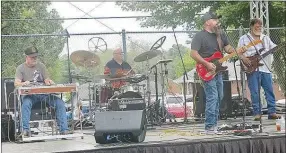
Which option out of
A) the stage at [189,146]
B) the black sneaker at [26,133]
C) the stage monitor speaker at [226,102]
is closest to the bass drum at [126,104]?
the stage at [189,146]

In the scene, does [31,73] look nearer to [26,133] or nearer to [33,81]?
[33,81]

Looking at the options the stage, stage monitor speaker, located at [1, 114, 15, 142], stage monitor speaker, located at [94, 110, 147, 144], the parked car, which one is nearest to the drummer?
the parked car

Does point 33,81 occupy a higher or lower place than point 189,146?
higher

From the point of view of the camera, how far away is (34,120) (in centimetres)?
590

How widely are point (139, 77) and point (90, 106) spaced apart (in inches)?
41.5

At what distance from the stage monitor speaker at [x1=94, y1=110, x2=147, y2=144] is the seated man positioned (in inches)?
37.6

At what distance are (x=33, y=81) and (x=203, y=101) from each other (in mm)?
2698

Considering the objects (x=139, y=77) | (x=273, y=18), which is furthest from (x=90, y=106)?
(x=273, y=18)

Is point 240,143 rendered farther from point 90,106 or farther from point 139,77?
point 90,106

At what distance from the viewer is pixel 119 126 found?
15.7 feet

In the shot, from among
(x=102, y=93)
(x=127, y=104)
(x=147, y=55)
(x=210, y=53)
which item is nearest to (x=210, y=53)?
(x=210, y=53)

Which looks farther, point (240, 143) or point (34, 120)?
point (34, 120)

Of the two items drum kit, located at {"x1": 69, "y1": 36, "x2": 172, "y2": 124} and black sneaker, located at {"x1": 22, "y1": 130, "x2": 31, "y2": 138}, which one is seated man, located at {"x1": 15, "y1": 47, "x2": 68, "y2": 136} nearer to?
black sneaker, located at {"x1": 22, "y1": 130, "x2": 31, "y2": 138}

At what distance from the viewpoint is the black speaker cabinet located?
24.6 feet
